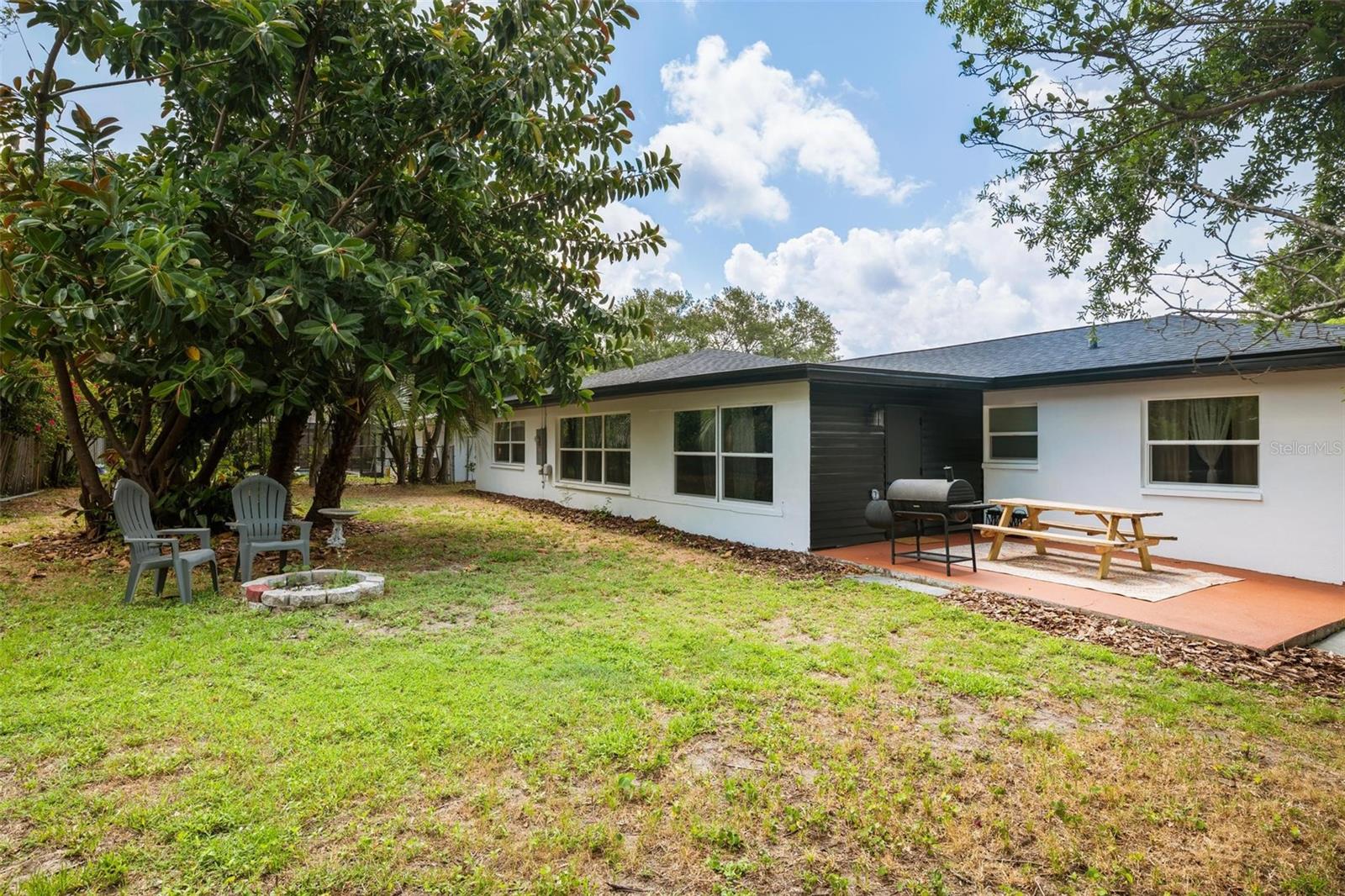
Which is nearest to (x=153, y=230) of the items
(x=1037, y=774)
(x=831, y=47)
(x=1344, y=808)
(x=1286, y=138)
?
(x=1037, y=774)

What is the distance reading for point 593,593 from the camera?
20.6 feet

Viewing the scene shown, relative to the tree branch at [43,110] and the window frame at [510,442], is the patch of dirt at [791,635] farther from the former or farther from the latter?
the window frame at [510,442]

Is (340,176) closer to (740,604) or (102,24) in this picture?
(102,24)

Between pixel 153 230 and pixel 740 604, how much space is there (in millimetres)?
5593

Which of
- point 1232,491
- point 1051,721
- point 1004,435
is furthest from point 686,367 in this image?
point 1051,721

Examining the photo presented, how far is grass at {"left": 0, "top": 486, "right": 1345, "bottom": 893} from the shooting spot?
2283mm

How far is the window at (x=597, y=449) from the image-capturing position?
1208cm

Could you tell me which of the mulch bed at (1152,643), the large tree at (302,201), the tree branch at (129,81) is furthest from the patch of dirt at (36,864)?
the tree branch at (129,81)

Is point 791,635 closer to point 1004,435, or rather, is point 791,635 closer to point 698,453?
point 698,453

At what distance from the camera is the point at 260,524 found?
21.9ft

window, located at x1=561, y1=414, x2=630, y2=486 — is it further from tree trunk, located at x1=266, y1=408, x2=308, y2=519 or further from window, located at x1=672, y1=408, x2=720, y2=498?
tree trunk, located at x1=266, y1=408, x2=308, y2=519

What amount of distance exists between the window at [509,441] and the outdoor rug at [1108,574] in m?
10.7

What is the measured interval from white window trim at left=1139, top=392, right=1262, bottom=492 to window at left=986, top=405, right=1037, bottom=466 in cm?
149

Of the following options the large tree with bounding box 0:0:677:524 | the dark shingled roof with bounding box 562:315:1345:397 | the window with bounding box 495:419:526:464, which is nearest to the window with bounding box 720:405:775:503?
the dark shingled roof with bounding box 562:315:1345:397
